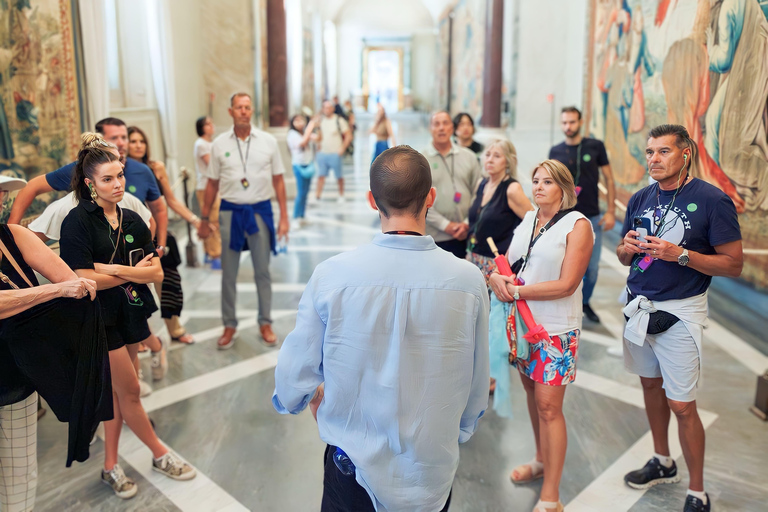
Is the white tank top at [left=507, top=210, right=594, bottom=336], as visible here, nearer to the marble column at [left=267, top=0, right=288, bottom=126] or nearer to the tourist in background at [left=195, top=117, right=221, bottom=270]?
the tourist in background at [left=195, top=117, right=221, bottom=270]

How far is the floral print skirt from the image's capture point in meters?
2.94

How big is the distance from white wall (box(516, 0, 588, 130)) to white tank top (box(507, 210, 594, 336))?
28.9 feet

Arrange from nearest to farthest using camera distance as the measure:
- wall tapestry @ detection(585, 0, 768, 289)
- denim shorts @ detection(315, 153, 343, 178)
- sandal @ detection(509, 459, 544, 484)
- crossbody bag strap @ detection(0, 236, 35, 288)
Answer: crossbody bag strap @ detection(0, 236, 35, 288), sandal @ detection(509, 459, 544, 484), wall tapestry @ detection(585, 0, 768, 289), denim shorts @ detection(315, 153, 343, 178)

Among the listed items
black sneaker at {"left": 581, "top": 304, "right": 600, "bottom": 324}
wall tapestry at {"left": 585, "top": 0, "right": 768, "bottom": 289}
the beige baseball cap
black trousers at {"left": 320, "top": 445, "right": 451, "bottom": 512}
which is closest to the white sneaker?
the beige baseball cap

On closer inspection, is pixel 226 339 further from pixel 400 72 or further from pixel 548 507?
pixel 400 72

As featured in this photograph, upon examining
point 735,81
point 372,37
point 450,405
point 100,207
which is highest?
point 372,37

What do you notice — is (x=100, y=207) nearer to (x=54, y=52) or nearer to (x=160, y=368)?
(x=160, y=368)

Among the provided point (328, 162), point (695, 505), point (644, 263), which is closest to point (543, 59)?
point (328, 162)

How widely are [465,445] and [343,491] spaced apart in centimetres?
202

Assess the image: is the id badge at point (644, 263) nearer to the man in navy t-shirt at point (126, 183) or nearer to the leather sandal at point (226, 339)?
the man in navy t-shirt at point (126, 183)

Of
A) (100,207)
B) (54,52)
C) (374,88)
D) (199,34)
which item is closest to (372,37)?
(374,88)

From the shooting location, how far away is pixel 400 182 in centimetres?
176

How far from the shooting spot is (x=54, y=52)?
522cm

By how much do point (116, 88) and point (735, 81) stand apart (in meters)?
8.05
